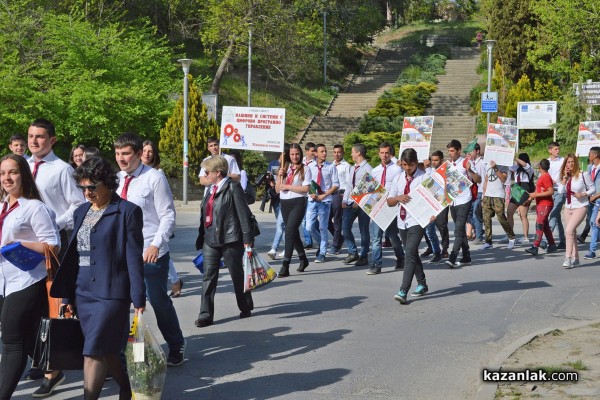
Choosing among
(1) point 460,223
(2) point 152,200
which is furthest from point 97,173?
(1) point 460,223

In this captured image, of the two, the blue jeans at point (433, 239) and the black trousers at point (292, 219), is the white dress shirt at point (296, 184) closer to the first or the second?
the black trousers at point (292, 219)

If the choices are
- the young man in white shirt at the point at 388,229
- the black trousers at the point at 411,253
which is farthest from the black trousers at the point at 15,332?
the young man in white shirt at the point at 388,229

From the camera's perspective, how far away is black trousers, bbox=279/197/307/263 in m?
11.9

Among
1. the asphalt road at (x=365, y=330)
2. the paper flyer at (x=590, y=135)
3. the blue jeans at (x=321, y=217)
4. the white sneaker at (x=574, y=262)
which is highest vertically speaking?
the paper flyer at (x=590, y=135)

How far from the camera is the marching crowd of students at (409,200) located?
1056cm

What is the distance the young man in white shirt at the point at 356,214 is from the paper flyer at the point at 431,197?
2814 millimetres

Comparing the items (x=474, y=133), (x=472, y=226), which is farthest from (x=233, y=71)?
(x=472, y=226)

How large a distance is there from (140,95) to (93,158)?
79.6 ft

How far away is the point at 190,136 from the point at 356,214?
1568 centimetres

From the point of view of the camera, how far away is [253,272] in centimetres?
882

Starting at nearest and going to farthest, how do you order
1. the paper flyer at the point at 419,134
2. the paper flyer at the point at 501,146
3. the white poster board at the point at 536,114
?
1. the paper flyer at the point at 501,146
2. the paper flyer at the point at 419,134
3. the white poster board at the point at 536,114

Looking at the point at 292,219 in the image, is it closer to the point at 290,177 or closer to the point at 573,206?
the point at 290,177

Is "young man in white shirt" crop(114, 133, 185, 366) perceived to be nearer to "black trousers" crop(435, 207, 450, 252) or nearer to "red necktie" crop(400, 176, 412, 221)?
"red necktie" crop(400, 176, 412, 221)

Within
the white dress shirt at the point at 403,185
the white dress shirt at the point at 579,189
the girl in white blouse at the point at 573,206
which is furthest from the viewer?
the white dress shirt at the point at 579,189
